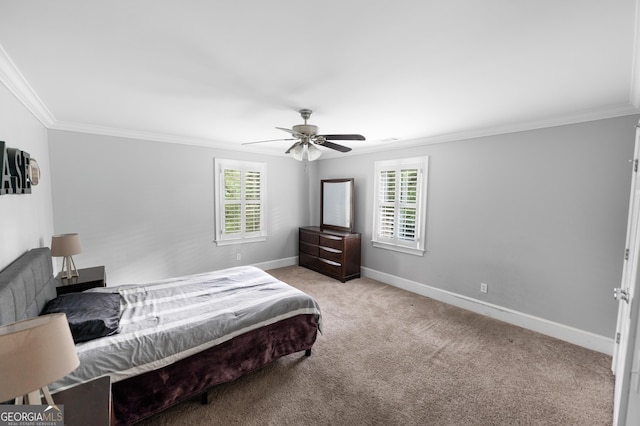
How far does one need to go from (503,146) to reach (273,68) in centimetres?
289

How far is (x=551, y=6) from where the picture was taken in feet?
4.03

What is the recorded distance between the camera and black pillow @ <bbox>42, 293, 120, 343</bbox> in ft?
5.69

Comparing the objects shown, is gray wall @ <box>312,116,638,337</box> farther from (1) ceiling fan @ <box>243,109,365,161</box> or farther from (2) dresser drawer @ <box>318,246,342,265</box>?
(1) ceiling fan @ <box>243,109,365,161</box>

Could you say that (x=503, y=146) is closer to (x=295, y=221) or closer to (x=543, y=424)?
(x=543, y=424)

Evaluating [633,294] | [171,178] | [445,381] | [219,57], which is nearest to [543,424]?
[445,381]

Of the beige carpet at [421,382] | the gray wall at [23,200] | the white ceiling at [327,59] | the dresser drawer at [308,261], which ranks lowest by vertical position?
the beige carpet at [421,382]

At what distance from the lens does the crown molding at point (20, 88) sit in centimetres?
179

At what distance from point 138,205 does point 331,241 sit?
3.05 meters

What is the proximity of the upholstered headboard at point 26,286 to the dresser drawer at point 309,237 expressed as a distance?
3604mm

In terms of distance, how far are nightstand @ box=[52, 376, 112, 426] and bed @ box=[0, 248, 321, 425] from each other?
36 cm

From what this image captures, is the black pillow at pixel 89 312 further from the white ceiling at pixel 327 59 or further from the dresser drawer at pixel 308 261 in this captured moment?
the dresser drawer at pixel 308 261

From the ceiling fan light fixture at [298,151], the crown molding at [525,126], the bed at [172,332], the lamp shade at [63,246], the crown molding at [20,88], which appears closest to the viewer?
the bed at [172,332]

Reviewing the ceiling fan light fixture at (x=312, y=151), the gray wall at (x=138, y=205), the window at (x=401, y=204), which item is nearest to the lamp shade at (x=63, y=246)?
the gray wall at (x=138, y=205)

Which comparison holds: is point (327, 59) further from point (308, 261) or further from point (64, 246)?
point (308, 261)
